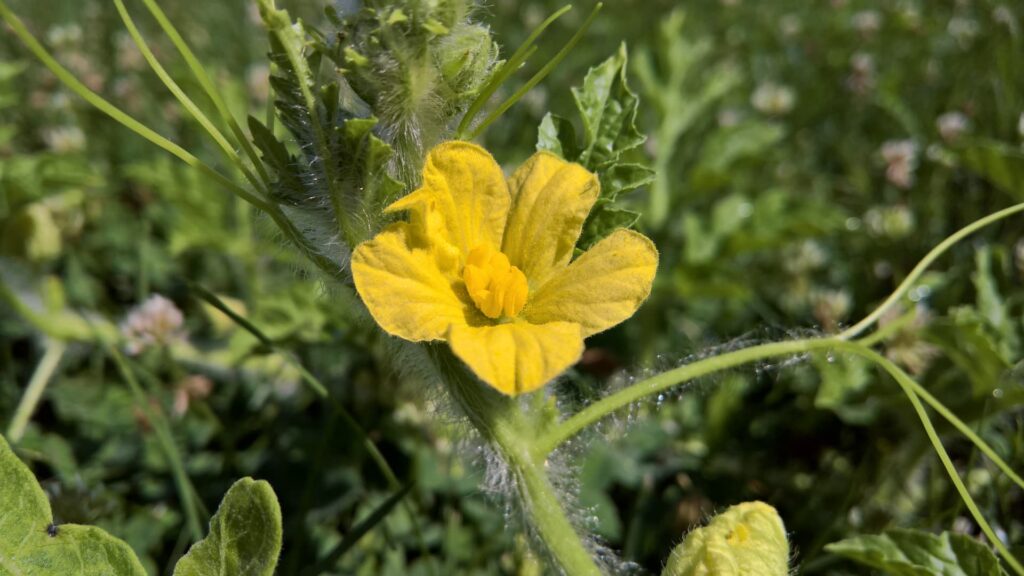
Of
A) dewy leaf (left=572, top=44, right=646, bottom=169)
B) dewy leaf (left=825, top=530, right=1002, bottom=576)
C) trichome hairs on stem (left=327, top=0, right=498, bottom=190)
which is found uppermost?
trichome hairs on stem (left=327, top=0, right=498, bottom=190)

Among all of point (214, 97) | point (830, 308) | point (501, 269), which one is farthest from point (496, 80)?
point (830, 308)

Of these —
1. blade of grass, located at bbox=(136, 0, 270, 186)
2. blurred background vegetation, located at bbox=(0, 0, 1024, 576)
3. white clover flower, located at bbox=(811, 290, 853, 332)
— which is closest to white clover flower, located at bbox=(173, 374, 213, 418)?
blurred background vegetation, located at bbox=(0, 0, 1024, 576)

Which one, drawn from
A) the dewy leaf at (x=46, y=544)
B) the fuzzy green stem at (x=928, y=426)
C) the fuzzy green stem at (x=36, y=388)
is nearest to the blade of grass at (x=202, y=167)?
the dewy leaf at (x=46, y=544)

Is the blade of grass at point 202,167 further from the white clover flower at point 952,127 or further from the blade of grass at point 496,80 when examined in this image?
the white clover flower at point 952,127

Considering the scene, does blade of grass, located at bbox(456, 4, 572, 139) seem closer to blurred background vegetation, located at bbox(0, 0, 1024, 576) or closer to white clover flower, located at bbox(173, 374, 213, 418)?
blurred background vegetation, located at bbox(0, 0, 1024, 576)

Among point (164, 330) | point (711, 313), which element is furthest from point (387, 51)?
point (711, 313)

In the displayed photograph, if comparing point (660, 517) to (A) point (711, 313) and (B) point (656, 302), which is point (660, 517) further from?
(A) point (711, 313)

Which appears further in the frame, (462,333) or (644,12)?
(644,12)
